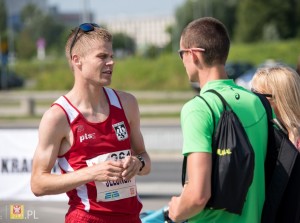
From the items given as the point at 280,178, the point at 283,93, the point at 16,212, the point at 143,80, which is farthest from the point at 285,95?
the point at 143,80

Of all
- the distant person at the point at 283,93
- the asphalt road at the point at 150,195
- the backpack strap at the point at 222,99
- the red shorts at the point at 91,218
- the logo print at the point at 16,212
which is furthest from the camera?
the asphalt road at the point at 150,195

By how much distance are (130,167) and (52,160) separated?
0.41 metres

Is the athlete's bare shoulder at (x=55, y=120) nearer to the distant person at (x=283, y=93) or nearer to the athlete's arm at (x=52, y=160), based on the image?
the athlete's arm at (x=52, y=160)

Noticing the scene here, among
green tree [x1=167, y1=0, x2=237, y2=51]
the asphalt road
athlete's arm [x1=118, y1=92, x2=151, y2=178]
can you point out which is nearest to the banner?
the asphalt road

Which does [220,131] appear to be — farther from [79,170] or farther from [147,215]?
[147,215]

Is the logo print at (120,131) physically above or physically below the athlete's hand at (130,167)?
above

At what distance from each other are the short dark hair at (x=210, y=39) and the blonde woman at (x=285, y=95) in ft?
2.60

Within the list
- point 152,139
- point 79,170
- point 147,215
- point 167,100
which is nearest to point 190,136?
point 79,170

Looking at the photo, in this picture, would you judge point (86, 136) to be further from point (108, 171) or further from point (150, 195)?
point (150, 195)

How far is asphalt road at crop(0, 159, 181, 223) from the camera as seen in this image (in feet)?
22.4

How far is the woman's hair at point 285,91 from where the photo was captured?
14.8 feet

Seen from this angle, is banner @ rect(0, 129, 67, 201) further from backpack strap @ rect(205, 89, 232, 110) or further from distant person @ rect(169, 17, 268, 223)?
backpack strap @ rect(205, 89, 232, 110)

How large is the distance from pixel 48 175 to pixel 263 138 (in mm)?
1109

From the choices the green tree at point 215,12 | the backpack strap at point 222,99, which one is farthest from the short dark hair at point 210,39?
the green tree at point 215,12
